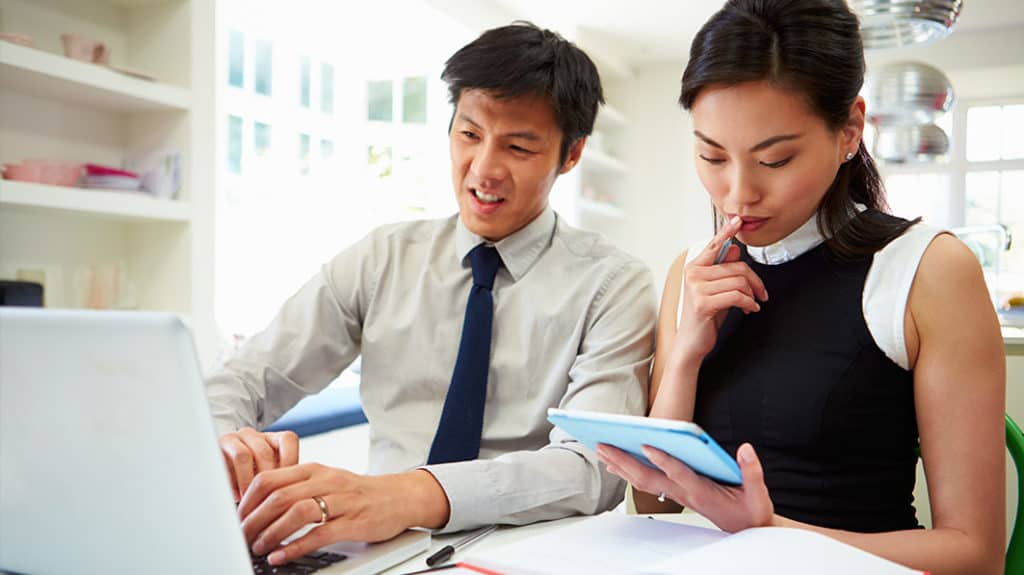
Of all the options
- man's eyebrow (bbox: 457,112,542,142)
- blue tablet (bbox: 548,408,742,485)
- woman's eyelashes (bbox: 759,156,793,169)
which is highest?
man's eyebrow (bbox: 457,112,542,142)

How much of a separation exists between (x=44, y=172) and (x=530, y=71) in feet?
6.22

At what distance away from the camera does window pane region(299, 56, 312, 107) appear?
181 inches

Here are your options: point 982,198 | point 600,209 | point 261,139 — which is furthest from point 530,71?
point 982,198

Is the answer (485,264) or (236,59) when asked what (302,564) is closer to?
(485,264)

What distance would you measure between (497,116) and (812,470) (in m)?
0.79

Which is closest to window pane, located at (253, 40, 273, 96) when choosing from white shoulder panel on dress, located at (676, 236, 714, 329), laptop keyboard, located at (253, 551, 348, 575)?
white shoulder panel on dress, located at (676, 236, 714, 329)

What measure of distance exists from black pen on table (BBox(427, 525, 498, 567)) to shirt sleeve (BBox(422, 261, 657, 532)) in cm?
1

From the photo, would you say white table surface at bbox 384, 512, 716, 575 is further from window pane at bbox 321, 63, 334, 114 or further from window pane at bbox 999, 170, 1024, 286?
window pane at bbox 999, 170, 1024, 286

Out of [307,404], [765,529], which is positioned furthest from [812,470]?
[307,404]

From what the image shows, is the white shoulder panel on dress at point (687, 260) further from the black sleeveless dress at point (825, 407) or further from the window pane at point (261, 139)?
the window pane at point (261, 139)

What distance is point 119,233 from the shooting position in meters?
3.17

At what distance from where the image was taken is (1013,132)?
694 centimetres

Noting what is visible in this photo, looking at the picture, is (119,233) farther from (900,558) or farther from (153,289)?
(900,558)

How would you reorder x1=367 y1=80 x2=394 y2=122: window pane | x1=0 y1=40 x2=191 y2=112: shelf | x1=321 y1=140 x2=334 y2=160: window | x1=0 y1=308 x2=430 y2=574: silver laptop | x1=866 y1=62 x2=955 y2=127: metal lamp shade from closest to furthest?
x1=0 y1=308 x2=430 y2=574: silver laptop
x1=0 y1=40 x2=191 y2=112: shelf
x1=866 y1=62 x2=955 y2=127: metal lamp shade
x1=321 y1=140 x2=334 y2=160: window
x1=367 y1=80 x2=394 y2=122: window pane
